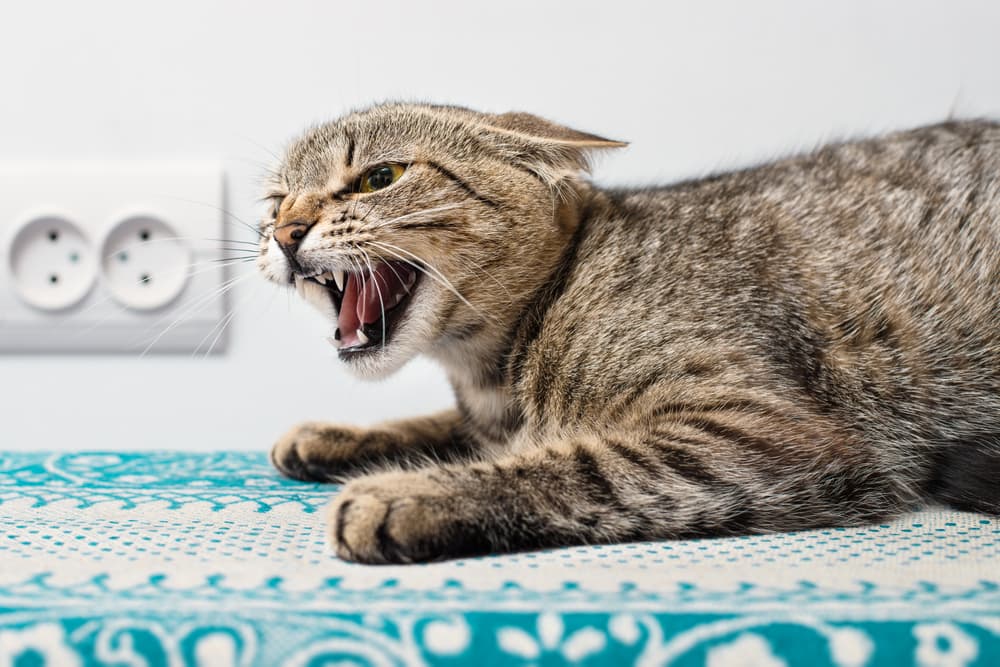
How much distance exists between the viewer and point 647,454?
0.64 meters

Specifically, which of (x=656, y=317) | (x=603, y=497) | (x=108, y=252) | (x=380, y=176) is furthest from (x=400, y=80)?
(x=603, y=497)

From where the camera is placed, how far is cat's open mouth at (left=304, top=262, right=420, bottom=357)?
0.80m

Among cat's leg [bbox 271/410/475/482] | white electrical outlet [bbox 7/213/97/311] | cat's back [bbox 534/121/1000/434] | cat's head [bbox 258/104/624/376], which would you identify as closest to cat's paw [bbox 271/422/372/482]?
cat's leg [bbox 271/410/475/482]

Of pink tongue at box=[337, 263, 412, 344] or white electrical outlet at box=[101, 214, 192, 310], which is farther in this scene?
white electrical outlet at box=[101, 214, 192, 310]

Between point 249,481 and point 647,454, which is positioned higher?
point 647,454

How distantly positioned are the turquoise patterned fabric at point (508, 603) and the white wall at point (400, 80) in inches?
22.3

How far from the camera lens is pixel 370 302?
0.82 meters

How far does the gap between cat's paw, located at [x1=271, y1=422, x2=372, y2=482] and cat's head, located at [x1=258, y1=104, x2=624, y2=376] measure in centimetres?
11

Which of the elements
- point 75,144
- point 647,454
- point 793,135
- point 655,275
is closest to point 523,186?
point 655,275

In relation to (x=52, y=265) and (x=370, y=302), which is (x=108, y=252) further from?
(x=370, y=302)

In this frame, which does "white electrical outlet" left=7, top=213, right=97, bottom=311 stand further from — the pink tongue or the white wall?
the pink tongue

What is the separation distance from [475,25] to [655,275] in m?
0.46

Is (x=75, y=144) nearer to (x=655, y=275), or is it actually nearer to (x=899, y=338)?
(x=655, y=275)

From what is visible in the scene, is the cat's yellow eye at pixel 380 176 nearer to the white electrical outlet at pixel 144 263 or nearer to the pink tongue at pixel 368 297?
the pink tongue at pixel 368 297
